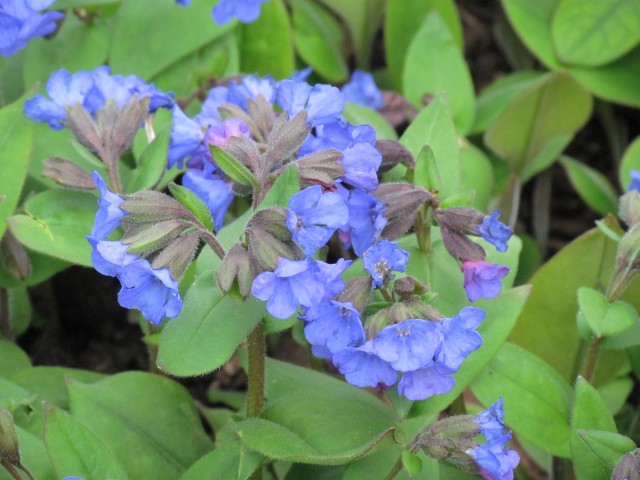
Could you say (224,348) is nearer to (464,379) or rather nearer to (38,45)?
(464,379)

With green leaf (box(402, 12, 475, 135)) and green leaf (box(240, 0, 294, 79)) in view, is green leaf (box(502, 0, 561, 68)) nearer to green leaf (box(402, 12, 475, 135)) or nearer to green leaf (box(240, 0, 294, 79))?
green leaf (box(402, 12, 475, 135))

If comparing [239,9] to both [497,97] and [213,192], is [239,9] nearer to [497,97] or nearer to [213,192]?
[213,192]

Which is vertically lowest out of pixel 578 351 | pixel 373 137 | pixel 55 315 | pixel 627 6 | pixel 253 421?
pixel 55 315

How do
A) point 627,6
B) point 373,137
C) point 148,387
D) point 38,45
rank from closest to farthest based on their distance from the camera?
point 373,137, point 148,387, point 38,45, point 627,6

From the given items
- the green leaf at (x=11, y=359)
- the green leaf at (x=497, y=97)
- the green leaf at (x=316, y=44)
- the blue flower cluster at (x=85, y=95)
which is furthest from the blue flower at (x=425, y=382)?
the green leaf at (x=316, y=44)

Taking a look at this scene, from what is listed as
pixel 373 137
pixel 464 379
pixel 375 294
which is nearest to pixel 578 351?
pixel 464 379

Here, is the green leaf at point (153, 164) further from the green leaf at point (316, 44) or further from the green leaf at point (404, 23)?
the green leaf at point (404, 23)

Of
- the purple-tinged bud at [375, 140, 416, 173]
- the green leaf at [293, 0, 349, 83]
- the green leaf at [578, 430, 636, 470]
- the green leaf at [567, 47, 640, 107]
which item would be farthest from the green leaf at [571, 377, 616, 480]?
the green leaf at [293, 0, 349, 83]
